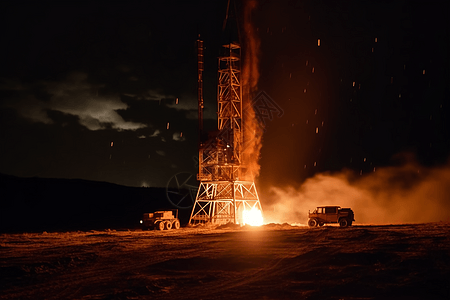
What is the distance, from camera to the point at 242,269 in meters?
20.9

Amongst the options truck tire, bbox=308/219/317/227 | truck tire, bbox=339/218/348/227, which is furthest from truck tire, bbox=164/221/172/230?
truck tire, bbox=339/218/348/227

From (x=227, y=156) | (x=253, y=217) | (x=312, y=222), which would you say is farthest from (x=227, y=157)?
(x=312, y=222)

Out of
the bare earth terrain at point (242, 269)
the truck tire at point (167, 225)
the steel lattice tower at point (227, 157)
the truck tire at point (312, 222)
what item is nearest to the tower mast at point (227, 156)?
the steel lattice tower at point (227, 157)

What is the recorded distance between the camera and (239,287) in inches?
701

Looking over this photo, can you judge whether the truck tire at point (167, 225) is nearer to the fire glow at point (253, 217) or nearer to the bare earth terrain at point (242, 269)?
the fire glow at point (253, 217)

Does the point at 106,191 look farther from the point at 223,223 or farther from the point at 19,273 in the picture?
the point at 19,273

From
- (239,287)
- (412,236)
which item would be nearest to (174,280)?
(239,287)

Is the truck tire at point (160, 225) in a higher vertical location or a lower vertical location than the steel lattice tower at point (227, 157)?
lower

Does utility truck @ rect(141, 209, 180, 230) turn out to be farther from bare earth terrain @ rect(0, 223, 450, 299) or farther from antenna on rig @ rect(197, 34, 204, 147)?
bare earth terrain @ rect(0, 223, 450, 299)

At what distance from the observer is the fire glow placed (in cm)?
4809

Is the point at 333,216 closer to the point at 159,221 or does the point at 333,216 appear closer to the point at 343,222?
the point at 343,222

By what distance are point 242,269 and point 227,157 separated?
27.1 meters

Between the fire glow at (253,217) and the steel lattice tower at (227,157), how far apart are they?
0.42 metres

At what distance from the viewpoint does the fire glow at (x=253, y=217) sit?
158 ft
